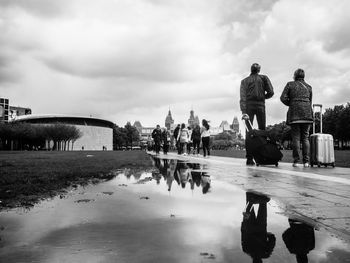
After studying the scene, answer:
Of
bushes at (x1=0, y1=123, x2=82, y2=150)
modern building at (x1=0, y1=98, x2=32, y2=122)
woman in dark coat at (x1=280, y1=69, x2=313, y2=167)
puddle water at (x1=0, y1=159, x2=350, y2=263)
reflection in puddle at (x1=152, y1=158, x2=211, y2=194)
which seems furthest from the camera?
modern building at (x1=0, y1=98, x2=32, y2=122)

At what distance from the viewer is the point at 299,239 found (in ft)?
7.32

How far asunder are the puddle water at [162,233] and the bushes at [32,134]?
90.3 metres

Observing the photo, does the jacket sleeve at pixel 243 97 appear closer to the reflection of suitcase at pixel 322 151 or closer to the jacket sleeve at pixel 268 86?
the jacket sleeve at pixel 268 86

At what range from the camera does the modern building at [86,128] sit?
127m

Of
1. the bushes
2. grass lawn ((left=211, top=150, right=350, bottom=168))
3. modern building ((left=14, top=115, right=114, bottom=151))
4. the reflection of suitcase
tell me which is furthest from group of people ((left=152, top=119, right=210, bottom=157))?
modern building ((left=14, top=115, right=114, bottom=151))

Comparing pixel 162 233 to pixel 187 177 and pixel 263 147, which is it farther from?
pixel 263 147

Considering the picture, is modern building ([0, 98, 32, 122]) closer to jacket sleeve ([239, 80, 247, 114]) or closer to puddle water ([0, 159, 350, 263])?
jacket sleeve ([239, 80, 247, 114])

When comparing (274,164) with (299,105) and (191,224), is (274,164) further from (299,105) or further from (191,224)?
(191,224)

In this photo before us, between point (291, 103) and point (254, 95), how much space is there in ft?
3.64

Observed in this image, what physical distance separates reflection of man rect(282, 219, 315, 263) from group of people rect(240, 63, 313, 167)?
756 cm

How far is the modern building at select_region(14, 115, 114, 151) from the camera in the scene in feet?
417

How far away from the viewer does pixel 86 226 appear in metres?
2.60

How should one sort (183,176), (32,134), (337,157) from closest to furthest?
(183,176), (337,157), (32,134)

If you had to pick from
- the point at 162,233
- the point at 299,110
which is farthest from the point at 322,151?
the point at 162,233
